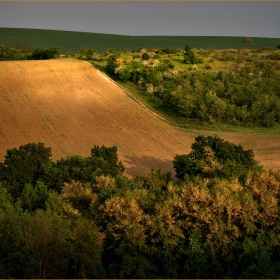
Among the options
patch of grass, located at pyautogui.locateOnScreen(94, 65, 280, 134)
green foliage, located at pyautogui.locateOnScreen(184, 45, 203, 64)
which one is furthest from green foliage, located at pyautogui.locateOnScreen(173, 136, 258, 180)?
green foliage, located at pyautogui.locateOnScreen(184, 45, 203, 64)

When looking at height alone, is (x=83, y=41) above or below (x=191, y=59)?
below

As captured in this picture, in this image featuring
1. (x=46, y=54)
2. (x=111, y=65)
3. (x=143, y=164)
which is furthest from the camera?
(x=46, y=54)

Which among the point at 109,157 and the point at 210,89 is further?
the point at 210,89

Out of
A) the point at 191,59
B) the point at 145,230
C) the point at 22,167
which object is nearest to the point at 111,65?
the point at 191,59

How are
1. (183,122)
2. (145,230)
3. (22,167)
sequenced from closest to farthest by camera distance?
1. (145,230)
2. (22,167)
3. (183,122)

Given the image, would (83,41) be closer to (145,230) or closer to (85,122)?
(85,122)

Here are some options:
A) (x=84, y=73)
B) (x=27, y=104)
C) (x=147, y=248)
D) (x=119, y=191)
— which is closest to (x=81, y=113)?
(x=27, y=104)

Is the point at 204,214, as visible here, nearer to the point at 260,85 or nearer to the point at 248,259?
the point at 248,259

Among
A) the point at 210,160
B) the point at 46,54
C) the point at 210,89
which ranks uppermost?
the point at 46,54
